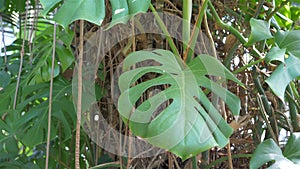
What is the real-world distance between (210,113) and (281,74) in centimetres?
14

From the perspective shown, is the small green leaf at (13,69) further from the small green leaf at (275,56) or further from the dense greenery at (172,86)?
the small green leaf at (275,56)

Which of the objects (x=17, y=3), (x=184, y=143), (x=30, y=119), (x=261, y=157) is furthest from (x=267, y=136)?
(x=17, y=3)

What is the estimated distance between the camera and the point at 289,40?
883mm

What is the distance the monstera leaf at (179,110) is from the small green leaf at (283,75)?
6 cm

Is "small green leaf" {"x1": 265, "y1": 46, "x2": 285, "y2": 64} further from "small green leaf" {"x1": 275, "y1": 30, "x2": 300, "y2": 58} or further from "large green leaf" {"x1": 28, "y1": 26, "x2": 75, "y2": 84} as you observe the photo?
"large green leaf" {"x1": 28, "y1": 26, "x2": 75, "y2": 84}

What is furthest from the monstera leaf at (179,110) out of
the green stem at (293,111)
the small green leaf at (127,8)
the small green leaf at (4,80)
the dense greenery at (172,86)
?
the small green leaf at (4,80)

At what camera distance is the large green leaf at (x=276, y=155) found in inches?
31.1

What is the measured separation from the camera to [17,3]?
4.46 feet

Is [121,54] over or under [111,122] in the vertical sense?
over

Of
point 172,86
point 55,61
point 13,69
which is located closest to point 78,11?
point 172,86

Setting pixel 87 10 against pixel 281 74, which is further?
pixel 281 74

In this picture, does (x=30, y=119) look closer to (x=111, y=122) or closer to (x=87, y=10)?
(x=111, y=122)

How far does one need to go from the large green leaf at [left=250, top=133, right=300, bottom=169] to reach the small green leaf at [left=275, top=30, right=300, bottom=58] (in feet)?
0.56

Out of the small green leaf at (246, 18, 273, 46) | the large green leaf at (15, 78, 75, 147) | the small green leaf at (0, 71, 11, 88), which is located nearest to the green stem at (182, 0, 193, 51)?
the small green leaf at (246, 18, 273, 46)
